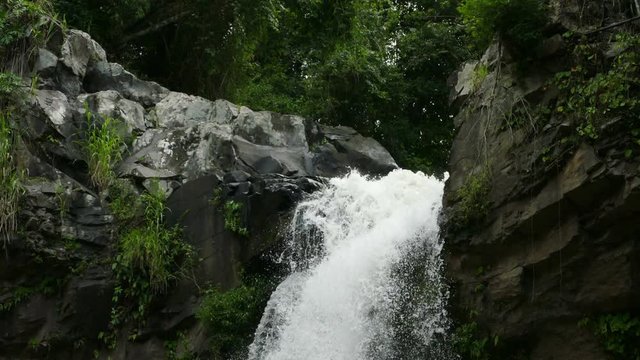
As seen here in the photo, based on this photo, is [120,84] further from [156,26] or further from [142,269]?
[142,269]

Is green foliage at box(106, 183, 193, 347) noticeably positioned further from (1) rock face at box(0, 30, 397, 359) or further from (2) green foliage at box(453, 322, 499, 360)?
(2) green foliage at box(453, 322, 499, 360)

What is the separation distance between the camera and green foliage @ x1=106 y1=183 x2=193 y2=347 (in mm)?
9320

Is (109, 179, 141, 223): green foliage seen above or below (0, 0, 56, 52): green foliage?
below

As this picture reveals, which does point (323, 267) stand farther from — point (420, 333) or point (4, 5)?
point (4, 5)

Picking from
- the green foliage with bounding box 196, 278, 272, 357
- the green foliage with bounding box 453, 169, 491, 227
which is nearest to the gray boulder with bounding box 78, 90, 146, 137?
the green foliage with bounding box 196, 278, 272, 357

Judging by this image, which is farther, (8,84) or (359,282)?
(8,84)

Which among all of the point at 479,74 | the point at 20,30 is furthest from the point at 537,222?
the point at 20,30

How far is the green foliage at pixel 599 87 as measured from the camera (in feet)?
19.7

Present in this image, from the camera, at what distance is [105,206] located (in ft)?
33.1

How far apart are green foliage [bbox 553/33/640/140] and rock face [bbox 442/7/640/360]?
0.39 feet

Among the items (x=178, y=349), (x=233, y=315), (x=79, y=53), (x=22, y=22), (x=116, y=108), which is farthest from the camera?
(x=79, y=53)

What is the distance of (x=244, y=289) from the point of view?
28.8 ft

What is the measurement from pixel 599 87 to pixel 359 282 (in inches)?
133

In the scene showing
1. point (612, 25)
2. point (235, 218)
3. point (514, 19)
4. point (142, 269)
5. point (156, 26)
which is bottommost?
point (142, 269)
